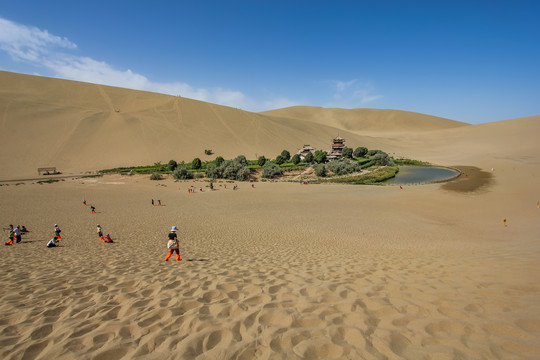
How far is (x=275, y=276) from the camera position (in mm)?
6078

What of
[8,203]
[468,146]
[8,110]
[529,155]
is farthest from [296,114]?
[8,203]

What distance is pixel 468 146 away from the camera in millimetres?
83500

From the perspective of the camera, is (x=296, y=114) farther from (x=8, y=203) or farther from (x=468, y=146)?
(x=8, y=203)

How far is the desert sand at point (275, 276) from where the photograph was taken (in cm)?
320

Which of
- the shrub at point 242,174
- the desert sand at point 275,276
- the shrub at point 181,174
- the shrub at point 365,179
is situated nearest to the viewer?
the desert sand at point 275,276

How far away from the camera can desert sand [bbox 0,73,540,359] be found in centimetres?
320

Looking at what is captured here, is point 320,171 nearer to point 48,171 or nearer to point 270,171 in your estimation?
point 270,171

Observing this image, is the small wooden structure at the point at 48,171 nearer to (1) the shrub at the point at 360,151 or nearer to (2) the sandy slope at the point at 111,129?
(2) the sandy slope at the point at 111,129

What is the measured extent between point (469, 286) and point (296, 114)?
180 metres

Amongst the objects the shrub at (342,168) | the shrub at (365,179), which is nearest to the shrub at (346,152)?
the shrub at (342,168)

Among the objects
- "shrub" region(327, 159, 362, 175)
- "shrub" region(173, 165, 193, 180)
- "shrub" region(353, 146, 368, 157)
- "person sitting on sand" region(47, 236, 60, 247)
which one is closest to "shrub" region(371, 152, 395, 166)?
"shrub" region(353, 146, 368, 157)

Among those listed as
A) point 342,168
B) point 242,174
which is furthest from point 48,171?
point 342,168

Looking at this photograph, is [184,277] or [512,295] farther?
[184,277]

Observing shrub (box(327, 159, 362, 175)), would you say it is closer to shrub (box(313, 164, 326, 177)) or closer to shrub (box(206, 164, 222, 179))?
shrub (box(313, 164, 326, 177))
